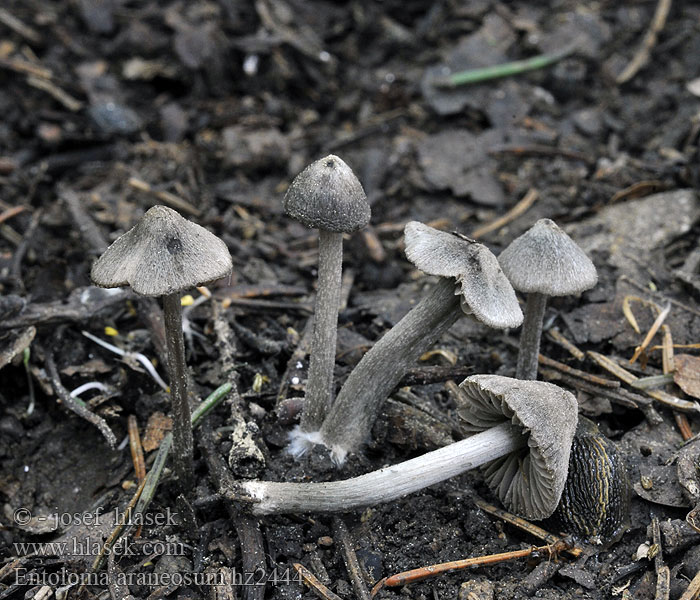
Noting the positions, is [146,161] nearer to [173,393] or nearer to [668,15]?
[173,393]

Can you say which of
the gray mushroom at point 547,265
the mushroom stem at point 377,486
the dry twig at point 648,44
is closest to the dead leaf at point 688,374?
the gray mushroom at point 547,265

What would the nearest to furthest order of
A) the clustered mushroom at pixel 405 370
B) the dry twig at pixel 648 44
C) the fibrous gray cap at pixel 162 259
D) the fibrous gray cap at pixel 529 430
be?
the fibrous gray cap at pixel 162 259 → the clustered mushroom at pixel 405 370 → the fibrous gray cap at pixel 529 430 → the dry twig at pixel 648 44

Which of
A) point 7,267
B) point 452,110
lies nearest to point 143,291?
point 7,267

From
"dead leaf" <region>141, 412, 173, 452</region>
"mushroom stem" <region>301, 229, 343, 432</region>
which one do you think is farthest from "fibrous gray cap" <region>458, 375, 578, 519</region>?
"dead leaf" <region>141, 412, 173, 452</region>

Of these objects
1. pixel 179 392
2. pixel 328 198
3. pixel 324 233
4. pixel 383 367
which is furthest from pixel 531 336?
pixel 179 392

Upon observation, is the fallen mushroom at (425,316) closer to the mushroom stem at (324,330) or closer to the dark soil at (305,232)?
the mushroom stem at (324,330)

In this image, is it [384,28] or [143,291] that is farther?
[384,28]

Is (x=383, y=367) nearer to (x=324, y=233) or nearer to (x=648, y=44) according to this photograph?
(x=324, y=233)
